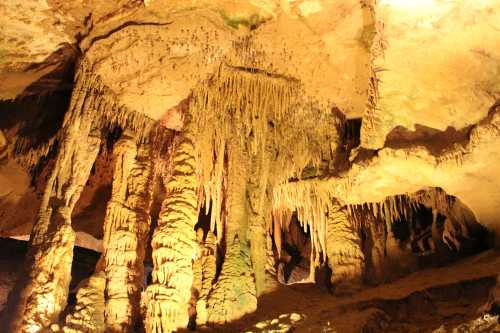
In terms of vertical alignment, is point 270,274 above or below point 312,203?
below

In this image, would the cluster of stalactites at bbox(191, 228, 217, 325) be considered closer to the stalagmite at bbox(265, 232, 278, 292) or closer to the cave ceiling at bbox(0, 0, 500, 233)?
the stalagmite at bbox(265, 232, 278, 292)

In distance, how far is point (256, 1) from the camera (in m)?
7.02

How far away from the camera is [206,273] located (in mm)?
8453

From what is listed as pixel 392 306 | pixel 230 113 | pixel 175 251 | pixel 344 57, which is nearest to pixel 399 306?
pixel 392 306

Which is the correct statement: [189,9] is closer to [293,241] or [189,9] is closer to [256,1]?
[256,1]

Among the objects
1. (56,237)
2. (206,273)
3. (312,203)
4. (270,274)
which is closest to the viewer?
(56,237)

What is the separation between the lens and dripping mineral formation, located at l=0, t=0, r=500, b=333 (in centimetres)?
673

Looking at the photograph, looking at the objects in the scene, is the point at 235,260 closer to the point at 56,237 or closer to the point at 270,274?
the point at 270,274

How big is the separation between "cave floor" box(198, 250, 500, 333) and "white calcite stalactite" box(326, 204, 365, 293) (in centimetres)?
59

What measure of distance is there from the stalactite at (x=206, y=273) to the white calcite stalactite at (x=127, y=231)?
124 cm

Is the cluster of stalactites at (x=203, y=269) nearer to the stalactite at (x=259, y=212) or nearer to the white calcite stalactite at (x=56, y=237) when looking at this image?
the stalactite at (x=259, y=212)

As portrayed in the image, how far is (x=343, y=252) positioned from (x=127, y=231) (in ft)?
12.7

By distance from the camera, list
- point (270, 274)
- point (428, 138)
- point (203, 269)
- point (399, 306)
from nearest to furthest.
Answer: point (399, 306) → point (428, 138) → point (203, 269) → point (270, 274)

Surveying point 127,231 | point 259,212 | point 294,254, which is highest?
point 294,254
